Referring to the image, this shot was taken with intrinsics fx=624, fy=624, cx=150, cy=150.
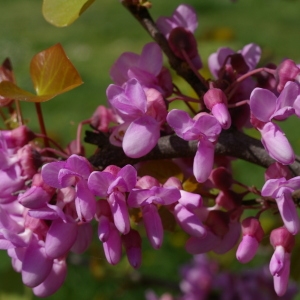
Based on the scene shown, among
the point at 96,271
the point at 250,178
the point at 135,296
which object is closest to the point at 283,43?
the point at 250,178

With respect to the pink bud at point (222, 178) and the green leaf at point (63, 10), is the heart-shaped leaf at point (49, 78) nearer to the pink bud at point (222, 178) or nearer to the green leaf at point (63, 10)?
the green leaf at point (63, 10)

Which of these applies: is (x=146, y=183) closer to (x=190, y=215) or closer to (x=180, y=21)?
(x=190, y=215)

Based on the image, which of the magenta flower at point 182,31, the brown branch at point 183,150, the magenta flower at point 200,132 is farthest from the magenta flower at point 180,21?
the magenta flower at point 200,132

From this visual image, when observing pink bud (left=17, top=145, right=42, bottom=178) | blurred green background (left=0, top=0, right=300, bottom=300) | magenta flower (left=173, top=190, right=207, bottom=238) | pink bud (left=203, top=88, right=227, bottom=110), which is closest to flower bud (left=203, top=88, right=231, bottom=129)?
pink bud (left=203, top=88, right=227, bottom=110)

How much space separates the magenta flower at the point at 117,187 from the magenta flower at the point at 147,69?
16 centimetres

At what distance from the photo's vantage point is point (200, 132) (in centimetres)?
72

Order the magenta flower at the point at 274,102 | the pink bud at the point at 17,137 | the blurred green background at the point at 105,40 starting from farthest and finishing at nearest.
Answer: the blurred green background at the point at 105,40 < the pink bud at the point at 17,137 < the magenta flower at the point at 274,102

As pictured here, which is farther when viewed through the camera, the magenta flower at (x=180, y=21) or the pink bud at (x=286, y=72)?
the magenta flower at (x=180, y=21)

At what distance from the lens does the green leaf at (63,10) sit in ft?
2.55

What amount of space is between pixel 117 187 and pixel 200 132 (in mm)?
115

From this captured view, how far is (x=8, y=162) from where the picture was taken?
0.80 metres

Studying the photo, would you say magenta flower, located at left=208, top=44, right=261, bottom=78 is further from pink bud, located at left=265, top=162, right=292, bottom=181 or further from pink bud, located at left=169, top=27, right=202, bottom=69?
pink bud, located at left=265, top=162, right=292, bottom=181

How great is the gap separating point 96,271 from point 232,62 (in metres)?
1.28

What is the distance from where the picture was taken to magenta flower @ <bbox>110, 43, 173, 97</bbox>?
0.83 meters
